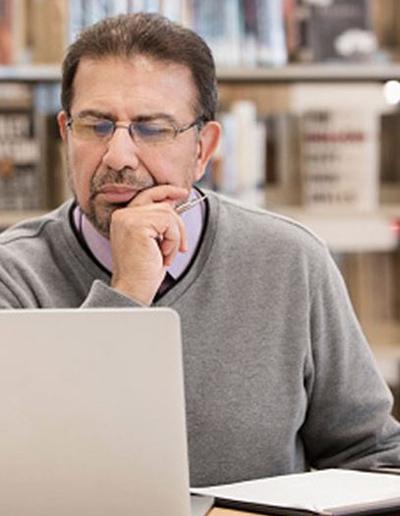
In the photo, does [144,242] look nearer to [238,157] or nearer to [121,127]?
[121,127]

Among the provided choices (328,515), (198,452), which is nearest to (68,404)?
(328,515)

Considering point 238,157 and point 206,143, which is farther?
point 238,157

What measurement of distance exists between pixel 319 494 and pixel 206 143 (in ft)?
2.09

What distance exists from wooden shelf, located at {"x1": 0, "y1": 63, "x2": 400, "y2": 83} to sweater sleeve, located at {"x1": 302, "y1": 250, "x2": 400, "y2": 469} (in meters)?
1.38

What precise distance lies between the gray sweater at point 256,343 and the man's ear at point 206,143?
0.26ft

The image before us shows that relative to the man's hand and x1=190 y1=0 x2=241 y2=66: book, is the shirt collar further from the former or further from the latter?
x1=190 y1=0 x2=241 y2=66: book

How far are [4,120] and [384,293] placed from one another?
1120 millimetres

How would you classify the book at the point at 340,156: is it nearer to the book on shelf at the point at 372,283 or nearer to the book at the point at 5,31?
the book on shelf at the point at 372,283

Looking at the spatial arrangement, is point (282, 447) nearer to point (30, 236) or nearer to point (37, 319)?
point (30, 236)

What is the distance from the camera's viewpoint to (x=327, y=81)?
11.6ft

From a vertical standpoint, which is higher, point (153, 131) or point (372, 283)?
point (153, 131)

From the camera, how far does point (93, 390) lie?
4.69 feet

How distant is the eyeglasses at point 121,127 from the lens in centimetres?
193

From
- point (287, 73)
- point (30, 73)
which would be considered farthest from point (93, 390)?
point (287, 73)
